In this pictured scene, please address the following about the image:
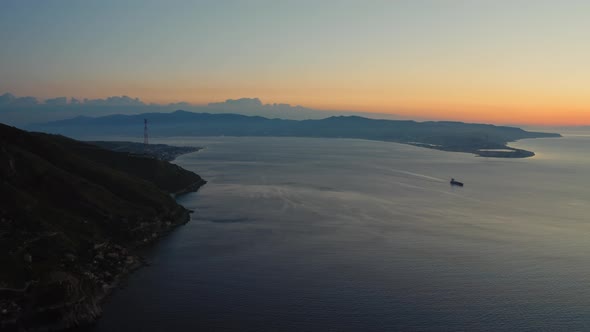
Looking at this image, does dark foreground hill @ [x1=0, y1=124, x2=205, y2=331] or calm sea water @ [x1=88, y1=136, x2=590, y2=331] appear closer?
dark foreground hill @ [x1=0, y1=124, x2=205, y2=331]

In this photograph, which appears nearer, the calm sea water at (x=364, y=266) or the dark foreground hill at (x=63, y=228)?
the dark foreground hill at (x=63, y=228)

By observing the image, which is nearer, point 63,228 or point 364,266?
point 364,266

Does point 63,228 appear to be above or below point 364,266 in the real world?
above

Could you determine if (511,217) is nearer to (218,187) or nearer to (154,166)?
(218,187)

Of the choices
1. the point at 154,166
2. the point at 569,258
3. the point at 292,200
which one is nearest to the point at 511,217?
the point at 569,258
